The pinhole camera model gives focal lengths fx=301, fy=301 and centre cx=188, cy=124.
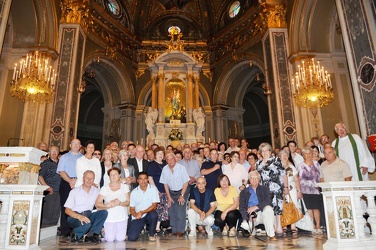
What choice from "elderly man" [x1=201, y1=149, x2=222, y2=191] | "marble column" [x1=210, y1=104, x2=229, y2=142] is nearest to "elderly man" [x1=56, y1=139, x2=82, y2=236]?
"elderly man" [x1=201, y1=149, x2=222, y2=191]

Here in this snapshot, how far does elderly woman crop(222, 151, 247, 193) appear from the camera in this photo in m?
5.34

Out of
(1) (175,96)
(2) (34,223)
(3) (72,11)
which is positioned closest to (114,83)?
(1) (175,96)

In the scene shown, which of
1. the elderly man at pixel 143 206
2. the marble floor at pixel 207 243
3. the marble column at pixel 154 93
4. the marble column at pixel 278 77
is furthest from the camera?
the marble column at pixel 154 93

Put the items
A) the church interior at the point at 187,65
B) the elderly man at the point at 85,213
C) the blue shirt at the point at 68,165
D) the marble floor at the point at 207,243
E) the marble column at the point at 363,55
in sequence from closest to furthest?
the marble floor at the point at 207,243
the elderly man at the point at 85,213
the blue shirt at the point at 68,165
the marble column at the point at 363,55
the church interior at the point at 187,65

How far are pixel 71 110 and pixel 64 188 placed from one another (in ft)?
19.1

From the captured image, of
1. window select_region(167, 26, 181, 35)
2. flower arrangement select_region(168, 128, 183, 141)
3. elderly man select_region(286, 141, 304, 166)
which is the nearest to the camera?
elderly man select_region(286, 141, 304, 166)

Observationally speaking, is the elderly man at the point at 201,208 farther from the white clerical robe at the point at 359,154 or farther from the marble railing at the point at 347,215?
the white clerical robe at the point at 359,154

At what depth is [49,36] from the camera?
33.2 feet

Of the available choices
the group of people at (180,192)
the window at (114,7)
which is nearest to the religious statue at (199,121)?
the window at (114,7)

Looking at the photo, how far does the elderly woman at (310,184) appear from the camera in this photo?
16.1 feet

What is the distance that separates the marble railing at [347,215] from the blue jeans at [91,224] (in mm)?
2891

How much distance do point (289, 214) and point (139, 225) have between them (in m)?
2.26

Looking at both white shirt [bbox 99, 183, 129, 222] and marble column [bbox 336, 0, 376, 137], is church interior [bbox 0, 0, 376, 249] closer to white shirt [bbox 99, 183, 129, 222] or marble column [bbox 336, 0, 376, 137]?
marble column [bbox 336, 0, 376, 137]

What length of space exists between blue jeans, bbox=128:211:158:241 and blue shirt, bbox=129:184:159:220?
0.11 meters
